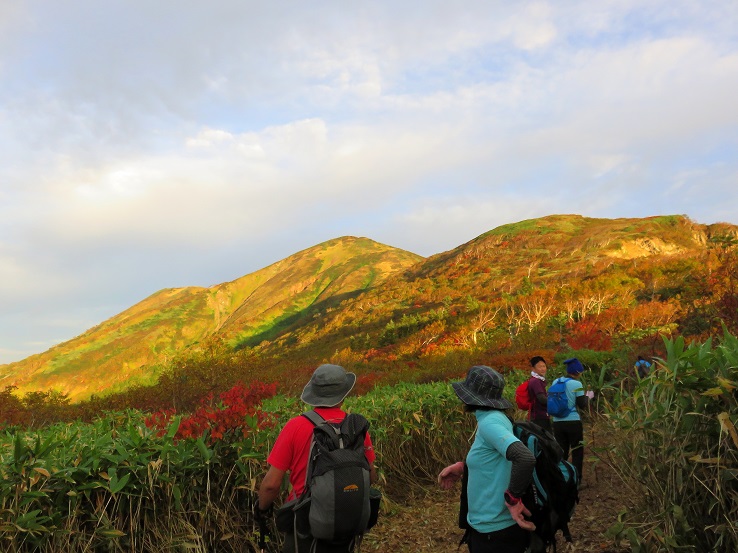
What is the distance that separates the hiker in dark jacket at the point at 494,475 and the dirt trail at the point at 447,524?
2178 millimetres

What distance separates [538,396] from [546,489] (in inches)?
154

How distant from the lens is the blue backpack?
611 centimetres

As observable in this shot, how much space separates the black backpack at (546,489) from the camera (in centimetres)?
268

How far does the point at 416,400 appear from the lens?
7.39 m

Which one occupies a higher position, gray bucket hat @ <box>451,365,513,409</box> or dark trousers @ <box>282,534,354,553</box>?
gray bucket hat @ <box>451,365,513,409</box>

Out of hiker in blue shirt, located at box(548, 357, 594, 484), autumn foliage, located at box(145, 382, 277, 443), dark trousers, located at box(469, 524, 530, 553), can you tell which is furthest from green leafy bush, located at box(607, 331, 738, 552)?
hiker in blue shirt, located at box(548, 357, 594, 484)

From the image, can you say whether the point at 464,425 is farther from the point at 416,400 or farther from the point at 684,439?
the point at 684,439

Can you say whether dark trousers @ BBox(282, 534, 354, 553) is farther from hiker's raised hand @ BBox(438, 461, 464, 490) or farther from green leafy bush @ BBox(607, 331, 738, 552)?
green leafy bush @ BBox(607, 331, 738, 552)

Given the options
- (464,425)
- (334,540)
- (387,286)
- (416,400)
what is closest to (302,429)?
(334,540)

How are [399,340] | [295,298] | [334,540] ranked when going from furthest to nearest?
[295,298] → [399,340] → [334,540]

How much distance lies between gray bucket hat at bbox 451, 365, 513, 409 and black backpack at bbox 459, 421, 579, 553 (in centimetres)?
19

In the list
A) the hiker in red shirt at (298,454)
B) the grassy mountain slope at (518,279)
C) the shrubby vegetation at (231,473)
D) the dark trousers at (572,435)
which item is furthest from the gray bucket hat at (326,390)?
the grassy mountain slope at (518,279)

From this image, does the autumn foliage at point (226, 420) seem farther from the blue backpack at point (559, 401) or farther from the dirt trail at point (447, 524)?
the blue backpack at point (559, 401)

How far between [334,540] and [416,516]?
366 centimetres
